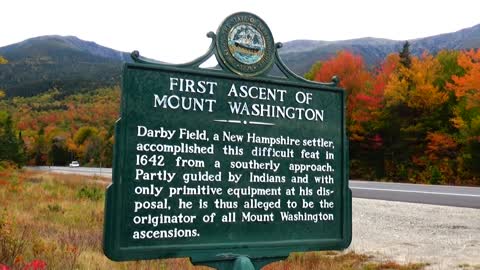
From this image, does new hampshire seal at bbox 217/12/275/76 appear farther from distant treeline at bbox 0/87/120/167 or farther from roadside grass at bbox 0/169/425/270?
distant treeline at bbox 0/87/120/167

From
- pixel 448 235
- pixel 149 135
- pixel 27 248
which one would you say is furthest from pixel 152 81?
pixel 448 235

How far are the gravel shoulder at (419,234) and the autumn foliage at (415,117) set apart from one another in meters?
13.9

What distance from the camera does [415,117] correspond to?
31.8 metres

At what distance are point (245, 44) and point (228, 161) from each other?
32.6 inches

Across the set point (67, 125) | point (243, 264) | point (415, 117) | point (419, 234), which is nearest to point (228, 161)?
point (243, 264)

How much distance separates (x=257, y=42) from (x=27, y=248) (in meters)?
4.19

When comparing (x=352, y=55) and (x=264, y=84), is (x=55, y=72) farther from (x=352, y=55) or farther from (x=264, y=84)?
(x=264, y=84)

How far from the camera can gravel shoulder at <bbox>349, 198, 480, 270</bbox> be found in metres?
7.54

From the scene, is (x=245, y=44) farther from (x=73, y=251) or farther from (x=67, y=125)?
(x=67, y=125)

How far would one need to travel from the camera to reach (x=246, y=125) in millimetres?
3525

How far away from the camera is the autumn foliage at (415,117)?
26953 mm

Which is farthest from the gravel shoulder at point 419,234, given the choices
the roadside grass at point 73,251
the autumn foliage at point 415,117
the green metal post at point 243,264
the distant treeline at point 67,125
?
the distant treeline at point 67,125

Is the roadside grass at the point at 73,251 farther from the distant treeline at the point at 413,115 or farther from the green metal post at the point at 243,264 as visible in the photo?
the distant treeline at the point at 413,115

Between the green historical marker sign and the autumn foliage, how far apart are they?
80.0ft
